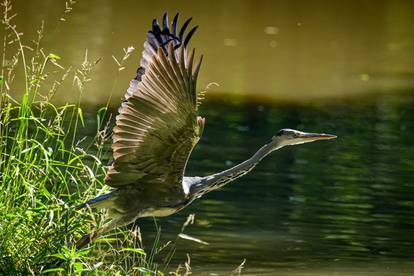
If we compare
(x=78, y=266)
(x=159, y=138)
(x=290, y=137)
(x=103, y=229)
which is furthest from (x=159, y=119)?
(x=290, y=137)

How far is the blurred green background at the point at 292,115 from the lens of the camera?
8.66m

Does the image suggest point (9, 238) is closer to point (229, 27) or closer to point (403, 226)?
point (403, 226)

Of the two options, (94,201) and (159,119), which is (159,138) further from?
(94,201)

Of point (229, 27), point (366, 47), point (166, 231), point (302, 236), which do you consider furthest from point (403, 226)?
point (229, 27)

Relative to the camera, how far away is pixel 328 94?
15.8 meters

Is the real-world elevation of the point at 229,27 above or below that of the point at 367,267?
above

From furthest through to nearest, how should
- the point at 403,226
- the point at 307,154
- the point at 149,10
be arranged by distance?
the point at 149,10 → the point at 307,154 → the point at 403,226

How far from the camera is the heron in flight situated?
20.1 ft

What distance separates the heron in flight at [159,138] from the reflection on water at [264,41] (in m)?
6.81

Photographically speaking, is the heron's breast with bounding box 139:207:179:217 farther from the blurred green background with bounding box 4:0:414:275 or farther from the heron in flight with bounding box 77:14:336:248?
the blurred green background with bounding box 4:0:414:275

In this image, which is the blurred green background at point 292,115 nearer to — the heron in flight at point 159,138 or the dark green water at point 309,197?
the dark green water at point 309,197

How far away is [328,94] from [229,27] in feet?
19.7

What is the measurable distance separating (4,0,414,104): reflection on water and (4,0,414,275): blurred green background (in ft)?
0.11

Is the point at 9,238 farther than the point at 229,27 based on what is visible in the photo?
No
